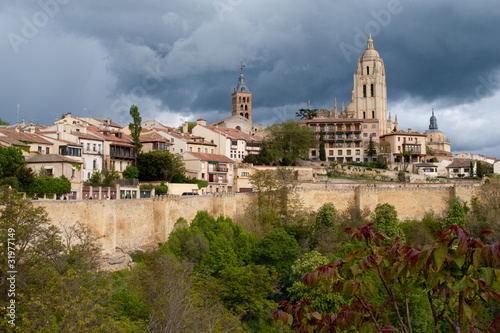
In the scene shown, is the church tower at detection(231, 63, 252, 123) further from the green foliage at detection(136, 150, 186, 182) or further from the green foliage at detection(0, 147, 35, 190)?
the green foliage at detection(0, 147, 35, 190)

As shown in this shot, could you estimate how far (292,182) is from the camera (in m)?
46.8

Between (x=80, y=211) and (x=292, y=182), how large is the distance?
72.7 feet

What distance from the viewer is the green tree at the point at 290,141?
6297cm

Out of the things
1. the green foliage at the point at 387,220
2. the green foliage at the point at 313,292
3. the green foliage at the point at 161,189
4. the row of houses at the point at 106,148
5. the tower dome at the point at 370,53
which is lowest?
the green foliage at the point at 313,292

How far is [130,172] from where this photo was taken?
4581 cm

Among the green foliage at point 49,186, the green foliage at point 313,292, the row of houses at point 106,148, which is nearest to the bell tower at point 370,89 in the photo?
the row of houses at point 106,148

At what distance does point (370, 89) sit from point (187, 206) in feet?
175

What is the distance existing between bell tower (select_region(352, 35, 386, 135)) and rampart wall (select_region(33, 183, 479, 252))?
1260 inches

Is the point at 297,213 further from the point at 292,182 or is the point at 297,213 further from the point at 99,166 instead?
the point at 99,166

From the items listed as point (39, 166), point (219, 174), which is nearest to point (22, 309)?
point (39, 166)

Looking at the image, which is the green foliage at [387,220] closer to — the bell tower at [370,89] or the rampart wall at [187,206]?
the rampart wall at [187,206]

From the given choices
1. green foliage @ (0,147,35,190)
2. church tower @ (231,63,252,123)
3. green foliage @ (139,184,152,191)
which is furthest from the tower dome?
green foliage @ (0,147,35,190)

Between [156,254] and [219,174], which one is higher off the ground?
[219,174]

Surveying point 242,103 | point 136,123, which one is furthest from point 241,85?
point 136,123
